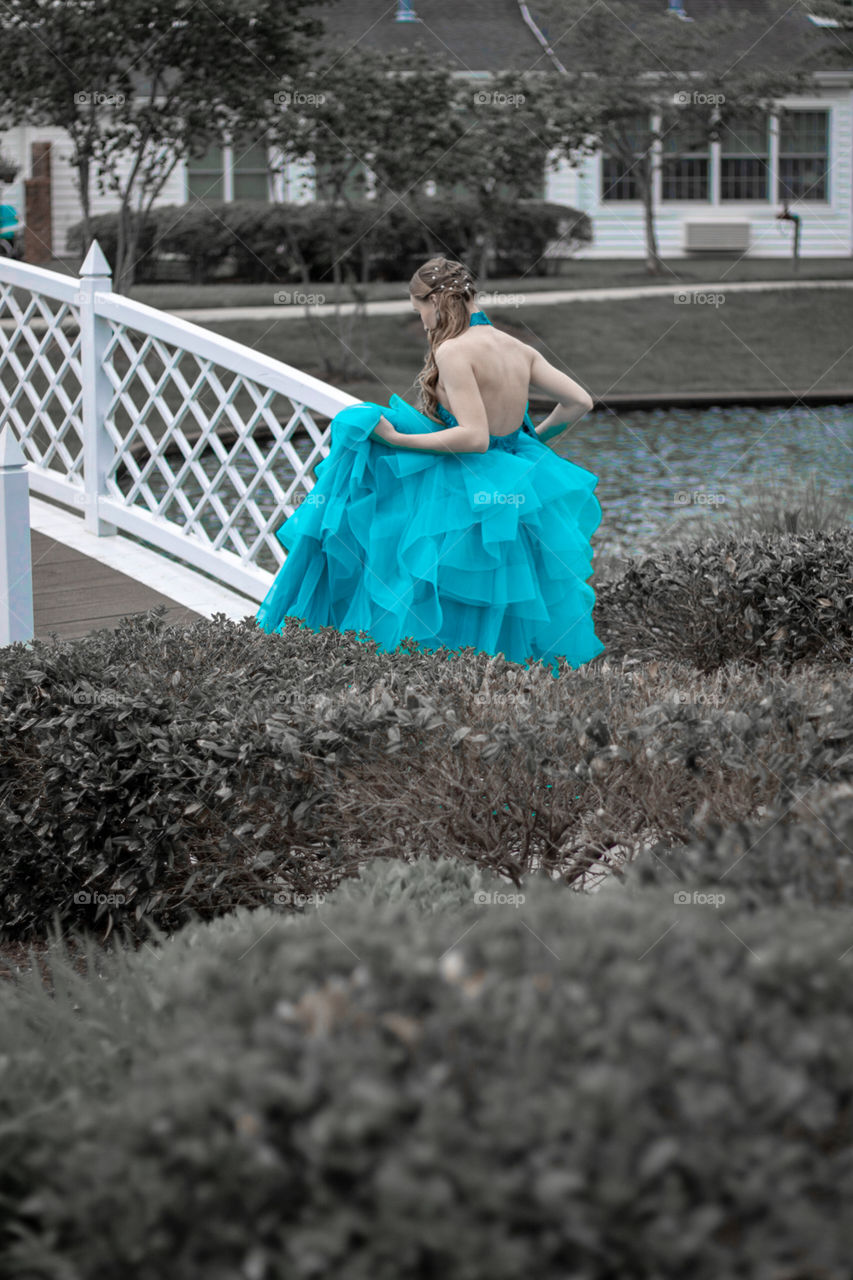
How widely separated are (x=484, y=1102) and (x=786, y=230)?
29.2m

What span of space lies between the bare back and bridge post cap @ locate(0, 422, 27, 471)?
1.50m

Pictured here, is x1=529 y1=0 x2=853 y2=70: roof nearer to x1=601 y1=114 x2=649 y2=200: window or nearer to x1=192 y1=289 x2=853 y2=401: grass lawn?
x1=601 y1=114 x2=649 y2=200: window

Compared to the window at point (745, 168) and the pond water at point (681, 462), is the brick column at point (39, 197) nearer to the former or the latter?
the pond water at point (681, 462)

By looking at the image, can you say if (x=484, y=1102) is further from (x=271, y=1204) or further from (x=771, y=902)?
(x=771, y=902)

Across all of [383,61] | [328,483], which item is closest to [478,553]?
[328,483]

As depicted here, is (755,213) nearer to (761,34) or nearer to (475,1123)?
(761,34)

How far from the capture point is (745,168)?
1098 inches

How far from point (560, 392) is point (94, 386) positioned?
282 centimetres

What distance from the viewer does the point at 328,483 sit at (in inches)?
183

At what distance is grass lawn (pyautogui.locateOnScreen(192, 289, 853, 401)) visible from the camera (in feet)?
53.1

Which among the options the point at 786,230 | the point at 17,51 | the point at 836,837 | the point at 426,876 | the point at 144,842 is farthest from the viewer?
the point at 786,230

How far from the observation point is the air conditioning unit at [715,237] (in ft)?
90.1

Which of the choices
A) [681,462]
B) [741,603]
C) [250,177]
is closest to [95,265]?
[741,603]

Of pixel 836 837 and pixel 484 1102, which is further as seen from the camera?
pixel 836 837
